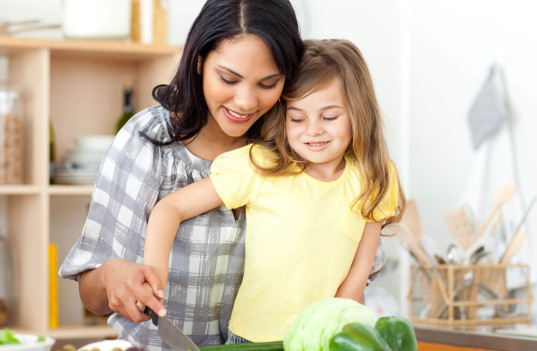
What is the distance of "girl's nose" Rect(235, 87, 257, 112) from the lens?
47.0 inches

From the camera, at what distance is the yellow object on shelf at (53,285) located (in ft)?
8.75

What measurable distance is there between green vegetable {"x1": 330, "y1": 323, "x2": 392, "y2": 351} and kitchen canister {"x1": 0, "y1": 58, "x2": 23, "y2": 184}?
2056mm

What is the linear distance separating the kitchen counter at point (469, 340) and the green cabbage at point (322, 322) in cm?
89

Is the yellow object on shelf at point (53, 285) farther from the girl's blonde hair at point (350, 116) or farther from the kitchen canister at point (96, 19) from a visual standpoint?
the girl's blonde hair at point (350, 116)

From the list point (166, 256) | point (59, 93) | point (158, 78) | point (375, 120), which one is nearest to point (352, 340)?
point (166, 256)

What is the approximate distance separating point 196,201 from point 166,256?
14 centimetres

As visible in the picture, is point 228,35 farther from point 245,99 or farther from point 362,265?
point 362,265

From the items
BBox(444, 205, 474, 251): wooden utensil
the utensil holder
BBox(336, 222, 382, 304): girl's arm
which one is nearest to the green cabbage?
BBox(336, 222, 382, 304): girl's arm

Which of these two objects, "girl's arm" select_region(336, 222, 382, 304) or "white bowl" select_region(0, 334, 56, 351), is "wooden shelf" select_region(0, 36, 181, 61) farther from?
"white bowl" select_region(0, 334, 56, 351)

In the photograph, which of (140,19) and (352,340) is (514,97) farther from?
(352,340)

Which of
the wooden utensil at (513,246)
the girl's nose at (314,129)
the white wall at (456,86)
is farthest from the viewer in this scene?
the white wall at (456,86)

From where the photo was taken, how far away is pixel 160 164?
4.50 ft

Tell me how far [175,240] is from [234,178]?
18cm

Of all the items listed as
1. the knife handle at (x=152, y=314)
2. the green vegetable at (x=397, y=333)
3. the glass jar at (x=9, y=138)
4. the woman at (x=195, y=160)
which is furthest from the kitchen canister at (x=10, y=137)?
the green vegetable at (x=397, y=333)
